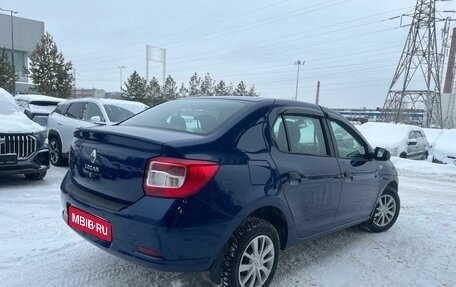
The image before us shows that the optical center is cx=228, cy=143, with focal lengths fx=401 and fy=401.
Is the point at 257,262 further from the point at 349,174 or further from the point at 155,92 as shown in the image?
the point at 155,92

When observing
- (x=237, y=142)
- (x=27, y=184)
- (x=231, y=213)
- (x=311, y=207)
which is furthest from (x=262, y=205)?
(x=27, y=184)

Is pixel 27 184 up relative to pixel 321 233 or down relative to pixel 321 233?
down

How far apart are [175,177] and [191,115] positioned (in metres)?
1.03

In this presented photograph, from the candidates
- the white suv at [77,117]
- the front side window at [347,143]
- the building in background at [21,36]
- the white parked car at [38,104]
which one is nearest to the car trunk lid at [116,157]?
the front side window at [347,143]

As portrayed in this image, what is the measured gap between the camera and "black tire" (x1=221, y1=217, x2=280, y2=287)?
115 inches

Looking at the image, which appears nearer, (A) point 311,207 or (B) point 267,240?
(B) point 267,240

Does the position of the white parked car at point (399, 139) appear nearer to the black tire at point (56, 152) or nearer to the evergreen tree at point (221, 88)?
the black tire at point (56, 152)

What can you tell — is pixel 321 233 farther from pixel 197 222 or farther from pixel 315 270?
pixel 197 222

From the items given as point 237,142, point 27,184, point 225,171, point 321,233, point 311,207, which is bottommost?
point 27,184

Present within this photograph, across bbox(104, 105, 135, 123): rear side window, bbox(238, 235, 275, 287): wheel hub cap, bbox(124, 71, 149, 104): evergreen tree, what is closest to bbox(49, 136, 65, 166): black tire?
bbox(104, 105, 135, 123): rear side window

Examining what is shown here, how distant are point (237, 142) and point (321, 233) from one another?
1455 millimetres

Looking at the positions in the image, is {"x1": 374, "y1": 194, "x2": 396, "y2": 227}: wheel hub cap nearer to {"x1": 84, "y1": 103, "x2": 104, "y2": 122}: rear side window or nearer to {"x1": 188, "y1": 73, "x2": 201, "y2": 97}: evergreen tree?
{"x1": 84, "y1": 103, "x2": 104, "y2": 122}: rear side window

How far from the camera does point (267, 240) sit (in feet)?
10.4

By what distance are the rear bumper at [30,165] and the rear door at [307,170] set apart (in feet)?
15.7
